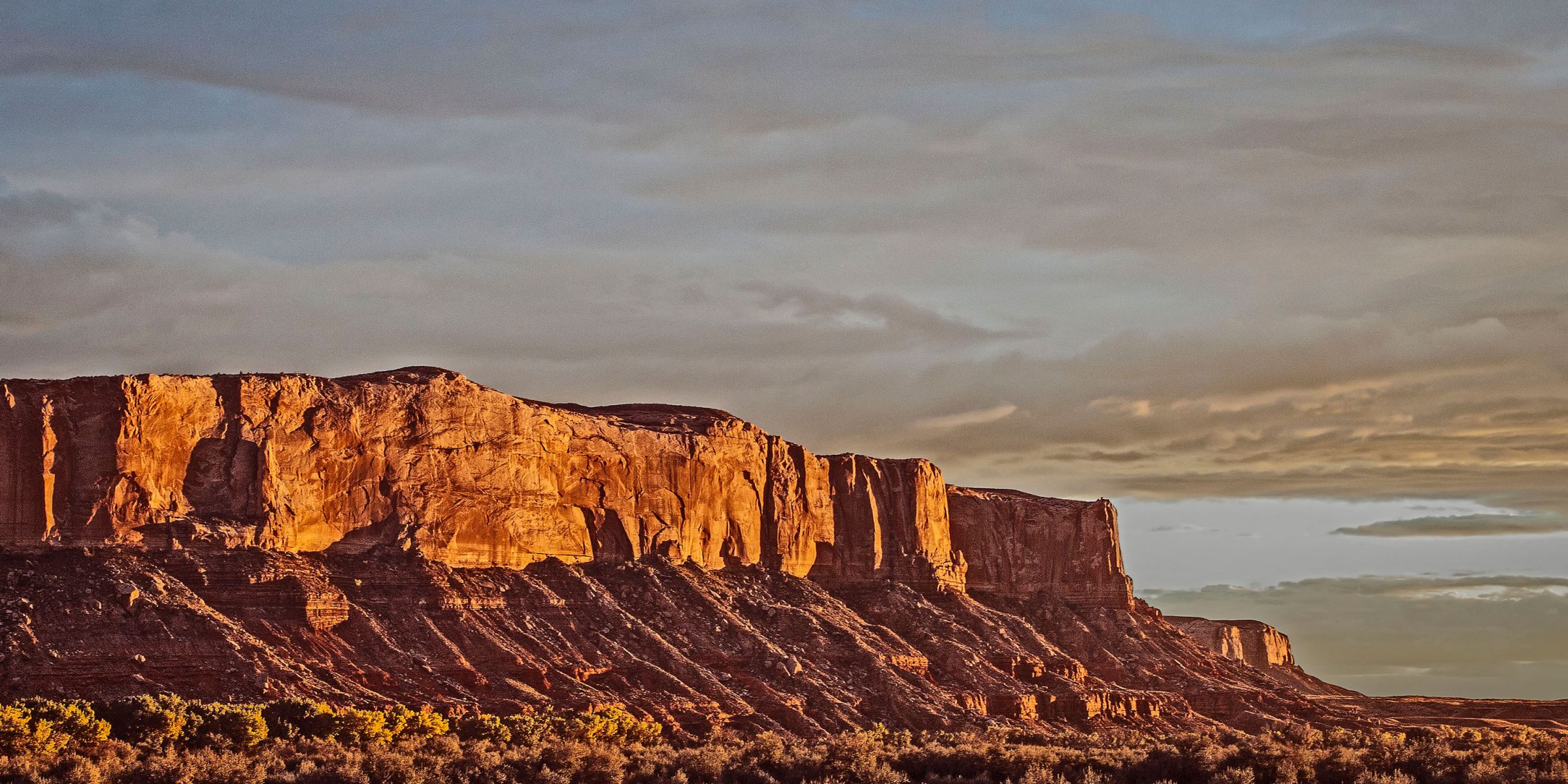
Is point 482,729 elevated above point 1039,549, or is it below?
below

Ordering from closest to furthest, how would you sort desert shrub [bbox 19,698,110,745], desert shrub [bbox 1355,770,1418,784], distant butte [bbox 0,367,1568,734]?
desert shrub [bbox 1355,770,1418,784] < desert shrub [bbox 19,698,110,745] < distant butte [bbox 0,367,1568,734]

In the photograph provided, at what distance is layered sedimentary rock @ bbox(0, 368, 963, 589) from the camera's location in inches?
3403

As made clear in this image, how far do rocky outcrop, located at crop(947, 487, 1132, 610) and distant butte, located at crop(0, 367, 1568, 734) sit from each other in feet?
36.4

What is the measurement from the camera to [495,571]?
10150 cm

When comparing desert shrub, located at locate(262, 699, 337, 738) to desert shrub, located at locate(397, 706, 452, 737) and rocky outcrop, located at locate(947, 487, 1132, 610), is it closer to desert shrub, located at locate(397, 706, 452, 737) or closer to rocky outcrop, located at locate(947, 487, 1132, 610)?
desert shrub, located at locate(397, 706, 452, 737)

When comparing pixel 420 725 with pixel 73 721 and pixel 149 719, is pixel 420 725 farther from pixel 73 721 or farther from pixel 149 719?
pixel 73 721

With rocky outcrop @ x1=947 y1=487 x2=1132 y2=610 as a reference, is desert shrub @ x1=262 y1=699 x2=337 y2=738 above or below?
below

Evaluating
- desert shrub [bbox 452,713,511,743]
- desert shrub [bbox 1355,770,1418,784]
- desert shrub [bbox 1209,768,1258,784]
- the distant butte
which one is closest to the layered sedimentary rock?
the distant butte

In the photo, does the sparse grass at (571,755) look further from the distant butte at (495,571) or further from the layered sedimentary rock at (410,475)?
the layered sedimentary rock at (410,475)

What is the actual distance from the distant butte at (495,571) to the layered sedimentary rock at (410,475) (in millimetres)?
131

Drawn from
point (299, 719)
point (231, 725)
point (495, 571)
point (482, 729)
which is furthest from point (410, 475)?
point (231, 725)

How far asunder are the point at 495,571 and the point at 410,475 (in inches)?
256

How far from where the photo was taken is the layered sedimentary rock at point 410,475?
86438 mm

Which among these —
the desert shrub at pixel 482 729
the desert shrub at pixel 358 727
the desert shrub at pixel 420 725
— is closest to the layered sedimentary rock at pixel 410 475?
the desert shrub at pixel 420 725
